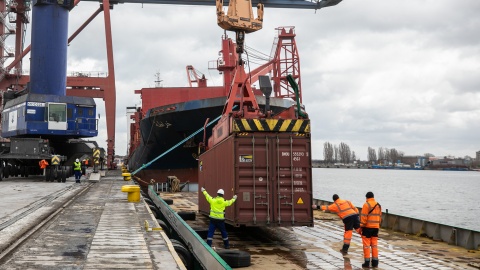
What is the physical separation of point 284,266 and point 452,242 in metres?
6.07

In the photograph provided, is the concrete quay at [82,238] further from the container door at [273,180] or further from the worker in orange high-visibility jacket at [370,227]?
the worker in orange high-visibility jacket at [370,227]

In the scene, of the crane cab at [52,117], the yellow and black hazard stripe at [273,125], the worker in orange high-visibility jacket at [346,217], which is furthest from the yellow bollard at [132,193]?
the crane cab at [52,117]

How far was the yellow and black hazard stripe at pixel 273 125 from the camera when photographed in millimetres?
11636

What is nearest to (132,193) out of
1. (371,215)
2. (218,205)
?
(218,205)

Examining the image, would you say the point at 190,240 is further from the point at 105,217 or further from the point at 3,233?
the point at 3,233

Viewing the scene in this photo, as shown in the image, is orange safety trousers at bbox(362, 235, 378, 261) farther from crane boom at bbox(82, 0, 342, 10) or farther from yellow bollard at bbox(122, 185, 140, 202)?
crane boom at bbox(82, 0, 342, 10)

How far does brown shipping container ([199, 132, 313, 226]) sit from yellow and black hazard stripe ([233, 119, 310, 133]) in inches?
6.4

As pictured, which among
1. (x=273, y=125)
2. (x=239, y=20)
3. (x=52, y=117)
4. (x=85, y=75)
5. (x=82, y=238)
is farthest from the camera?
(x=85, y=75)

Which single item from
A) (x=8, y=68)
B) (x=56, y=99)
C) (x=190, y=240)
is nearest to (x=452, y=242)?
(x=190, y=240)

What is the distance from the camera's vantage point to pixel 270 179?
11.5 metres

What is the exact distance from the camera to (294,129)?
11867 millimetres

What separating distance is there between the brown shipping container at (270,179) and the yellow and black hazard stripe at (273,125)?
6.4 inches

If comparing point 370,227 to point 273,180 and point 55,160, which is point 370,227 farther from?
point 55,160

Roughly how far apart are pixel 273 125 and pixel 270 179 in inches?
57.1
